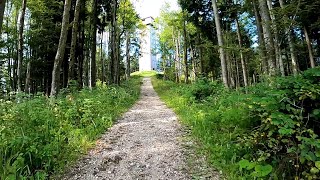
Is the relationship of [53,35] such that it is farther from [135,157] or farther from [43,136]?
[135,157]

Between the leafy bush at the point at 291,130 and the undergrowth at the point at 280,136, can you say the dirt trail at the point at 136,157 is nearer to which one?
the undergrowth at the point at 280,136

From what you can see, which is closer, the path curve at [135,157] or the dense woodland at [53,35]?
the path curve at [135,157]

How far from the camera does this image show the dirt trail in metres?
4.50

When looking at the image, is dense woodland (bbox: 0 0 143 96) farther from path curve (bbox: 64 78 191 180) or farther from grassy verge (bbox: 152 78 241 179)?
grassy verge (bbox: 152 78 241 179)

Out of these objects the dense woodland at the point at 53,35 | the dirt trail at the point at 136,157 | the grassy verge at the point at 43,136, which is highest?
the dense woodland at the point at 53,35

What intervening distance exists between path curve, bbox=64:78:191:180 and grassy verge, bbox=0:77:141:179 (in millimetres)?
315

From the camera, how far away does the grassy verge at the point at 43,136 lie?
4.04 metres

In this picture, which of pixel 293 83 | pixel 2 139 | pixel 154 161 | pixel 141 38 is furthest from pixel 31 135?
pixel 141 38

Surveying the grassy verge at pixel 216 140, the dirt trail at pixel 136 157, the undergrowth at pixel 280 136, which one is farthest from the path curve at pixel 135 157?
the undergrowth at pixel 280 136

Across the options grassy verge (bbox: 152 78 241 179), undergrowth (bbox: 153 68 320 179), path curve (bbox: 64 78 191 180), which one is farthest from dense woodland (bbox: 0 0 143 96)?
undergrowth (bbox: 153 68 320 179)

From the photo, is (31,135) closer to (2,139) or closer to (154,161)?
(2,139)

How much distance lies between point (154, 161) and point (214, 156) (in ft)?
3.42

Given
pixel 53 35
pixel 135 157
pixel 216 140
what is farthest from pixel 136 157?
pixel 53 35

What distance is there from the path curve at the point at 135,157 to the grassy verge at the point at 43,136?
12.4 inches
